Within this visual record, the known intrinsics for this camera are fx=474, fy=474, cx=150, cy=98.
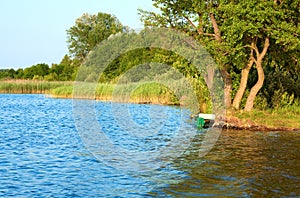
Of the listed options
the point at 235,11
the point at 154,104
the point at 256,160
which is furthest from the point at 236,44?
the point at 154,104

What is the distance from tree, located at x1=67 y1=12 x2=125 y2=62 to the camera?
304 ft

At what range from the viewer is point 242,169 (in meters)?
14.4

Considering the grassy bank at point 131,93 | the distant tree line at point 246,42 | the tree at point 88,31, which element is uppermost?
the tree at point 88,31

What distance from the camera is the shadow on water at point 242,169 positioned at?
1195 cm

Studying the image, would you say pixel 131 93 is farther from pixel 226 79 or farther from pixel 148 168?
pixel 148 168

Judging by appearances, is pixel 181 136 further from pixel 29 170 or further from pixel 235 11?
pixel 29 170

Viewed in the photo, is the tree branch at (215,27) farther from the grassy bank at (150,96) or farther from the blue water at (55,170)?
the blue water at (55,170)

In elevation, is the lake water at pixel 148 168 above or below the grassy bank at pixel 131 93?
below

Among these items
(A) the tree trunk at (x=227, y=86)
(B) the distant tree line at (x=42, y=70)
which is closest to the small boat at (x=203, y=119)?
(A) the tree trunk at (x=227, y=86)

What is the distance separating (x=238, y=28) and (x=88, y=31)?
248 feet

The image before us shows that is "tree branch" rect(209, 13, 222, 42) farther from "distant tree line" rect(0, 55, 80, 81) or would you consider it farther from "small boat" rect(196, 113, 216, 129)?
"distant tree line" rect(0, 55, 80, 81)

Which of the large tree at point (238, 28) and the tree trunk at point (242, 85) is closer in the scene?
the large tree at point (238, 28)

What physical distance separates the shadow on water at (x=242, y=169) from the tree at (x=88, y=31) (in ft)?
244

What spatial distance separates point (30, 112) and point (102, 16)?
65446 mm
